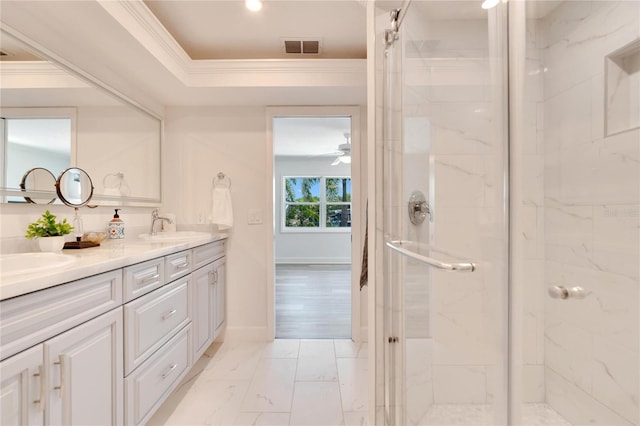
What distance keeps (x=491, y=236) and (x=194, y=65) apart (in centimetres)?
241

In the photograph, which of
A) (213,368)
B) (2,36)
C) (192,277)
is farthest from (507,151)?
(213,368)

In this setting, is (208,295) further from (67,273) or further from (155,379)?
(67,273)

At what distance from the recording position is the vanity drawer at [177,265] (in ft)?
5.38

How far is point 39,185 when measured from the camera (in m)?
1.49

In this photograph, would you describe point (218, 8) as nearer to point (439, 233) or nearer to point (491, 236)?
point (439, 233)

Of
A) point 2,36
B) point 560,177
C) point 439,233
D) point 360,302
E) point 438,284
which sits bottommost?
point 360,302

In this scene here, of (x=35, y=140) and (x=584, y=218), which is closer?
(x=584, y=218)

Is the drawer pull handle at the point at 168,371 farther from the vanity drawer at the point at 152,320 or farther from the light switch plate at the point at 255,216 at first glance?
the light switch plate at the point at 255,216

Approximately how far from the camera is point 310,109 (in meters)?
2.73

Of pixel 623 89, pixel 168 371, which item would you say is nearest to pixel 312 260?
pixel 168 371

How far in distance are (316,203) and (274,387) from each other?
504 centimetres

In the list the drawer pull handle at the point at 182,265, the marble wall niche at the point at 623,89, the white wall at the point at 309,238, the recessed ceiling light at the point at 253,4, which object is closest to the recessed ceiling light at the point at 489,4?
the marble wall niche at the point at 623,89

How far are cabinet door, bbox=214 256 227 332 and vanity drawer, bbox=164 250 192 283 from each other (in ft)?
1.76

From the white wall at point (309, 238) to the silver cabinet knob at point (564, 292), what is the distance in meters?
5.97
